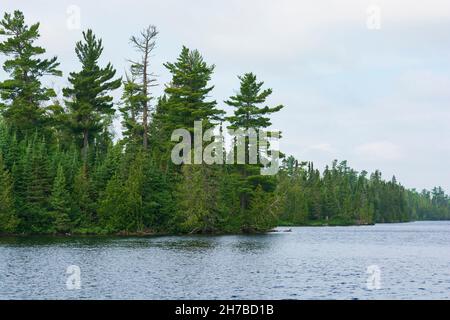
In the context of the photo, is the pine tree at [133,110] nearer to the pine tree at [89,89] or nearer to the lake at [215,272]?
the pine tree at [89,89]

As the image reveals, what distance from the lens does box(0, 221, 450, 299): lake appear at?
29156mm

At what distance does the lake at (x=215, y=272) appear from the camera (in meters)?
29.2

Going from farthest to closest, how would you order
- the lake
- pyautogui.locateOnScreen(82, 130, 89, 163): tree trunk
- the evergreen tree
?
1. pyautogui.locateOnScreen(82, 130, 89, 163): tree trunk
2. the evergreen tree
3. the lake

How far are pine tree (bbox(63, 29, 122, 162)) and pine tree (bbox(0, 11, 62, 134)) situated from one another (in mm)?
4062

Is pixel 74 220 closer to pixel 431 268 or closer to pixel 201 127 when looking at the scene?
pixel 201 127

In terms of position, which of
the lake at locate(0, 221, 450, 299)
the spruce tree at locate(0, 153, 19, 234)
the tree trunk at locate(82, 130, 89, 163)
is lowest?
the lake at locate(0, 221, 450, 299)

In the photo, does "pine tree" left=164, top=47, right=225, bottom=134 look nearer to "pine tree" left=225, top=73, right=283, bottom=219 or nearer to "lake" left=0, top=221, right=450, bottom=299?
"pine tree" left=225, top=73, right=283, bottom=219

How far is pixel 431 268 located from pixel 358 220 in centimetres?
13771

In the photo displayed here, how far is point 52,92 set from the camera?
258 ft

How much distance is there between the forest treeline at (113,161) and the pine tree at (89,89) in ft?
0.47

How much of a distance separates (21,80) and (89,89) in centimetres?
910

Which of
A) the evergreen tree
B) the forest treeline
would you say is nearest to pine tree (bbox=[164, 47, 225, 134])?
the forest treeline

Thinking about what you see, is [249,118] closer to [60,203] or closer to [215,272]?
[60,203]
